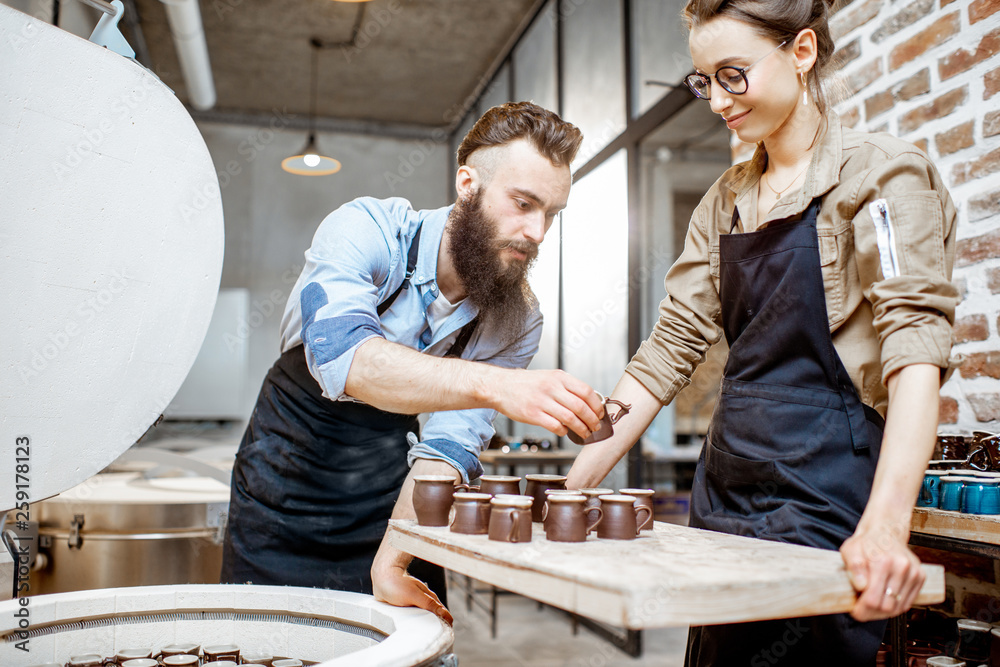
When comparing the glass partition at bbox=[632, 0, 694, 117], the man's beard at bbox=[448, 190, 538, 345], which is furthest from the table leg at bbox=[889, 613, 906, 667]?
the glass partition at bbox=[632, 0, 694, 117]

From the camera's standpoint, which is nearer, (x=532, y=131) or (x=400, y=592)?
(x=400, y=592)

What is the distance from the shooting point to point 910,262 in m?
1.06

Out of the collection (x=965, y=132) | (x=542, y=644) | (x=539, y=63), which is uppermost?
(x=539, y=63)

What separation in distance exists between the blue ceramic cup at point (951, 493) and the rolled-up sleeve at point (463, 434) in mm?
880

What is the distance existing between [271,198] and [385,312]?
7.12 metres

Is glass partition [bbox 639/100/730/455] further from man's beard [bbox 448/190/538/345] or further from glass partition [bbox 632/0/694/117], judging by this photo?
man's beard [bbox 448/190/538/345]

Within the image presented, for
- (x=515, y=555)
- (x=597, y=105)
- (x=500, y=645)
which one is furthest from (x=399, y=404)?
(x=597, y=105)

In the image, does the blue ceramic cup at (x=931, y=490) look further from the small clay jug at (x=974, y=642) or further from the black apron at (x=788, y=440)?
the black apron at (x=788, y=440)

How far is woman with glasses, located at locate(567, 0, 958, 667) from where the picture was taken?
1.03 metres

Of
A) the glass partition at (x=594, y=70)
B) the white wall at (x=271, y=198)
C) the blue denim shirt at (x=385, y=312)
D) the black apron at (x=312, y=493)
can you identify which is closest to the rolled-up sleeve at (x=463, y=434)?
the blue denim shirt at (x=385, y=312)

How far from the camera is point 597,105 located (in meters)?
4.72

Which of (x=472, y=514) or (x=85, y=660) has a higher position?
(x=472, y=514)

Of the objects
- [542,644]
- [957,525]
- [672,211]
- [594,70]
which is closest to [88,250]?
[957,525]

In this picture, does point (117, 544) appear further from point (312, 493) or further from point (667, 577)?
point (667, 577)
